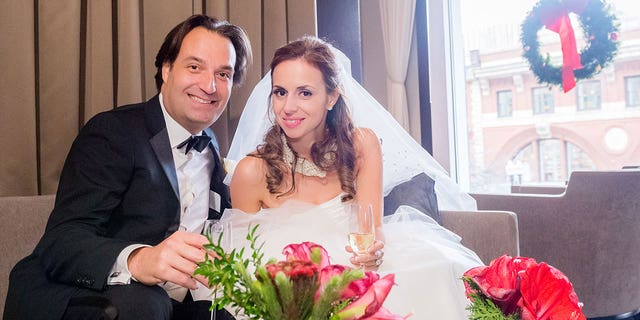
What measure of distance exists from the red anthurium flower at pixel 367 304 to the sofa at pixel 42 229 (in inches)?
62.1

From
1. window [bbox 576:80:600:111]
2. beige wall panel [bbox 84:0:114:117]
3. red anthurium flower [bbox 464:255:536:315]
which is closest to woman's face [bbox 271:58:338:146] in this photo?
beige wall panel [bbox 84:0:114:117]

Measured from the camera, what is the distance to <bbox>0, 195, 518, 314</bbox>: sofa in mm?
1921

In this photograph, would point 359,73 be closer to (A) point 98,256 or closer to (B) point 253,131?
(B) point 253,131

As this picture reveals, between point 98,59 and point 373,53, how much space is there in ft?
6.03

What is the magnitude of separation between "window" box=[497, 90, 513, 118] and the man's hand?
24.4 ft

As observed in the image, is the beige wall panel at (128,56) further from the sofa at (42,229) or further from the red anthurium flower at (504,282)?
the red anthurium flower at (504,282)

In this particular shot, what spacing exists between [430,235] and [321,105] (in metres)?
0.67

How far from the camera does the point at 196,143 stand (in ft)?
6.66

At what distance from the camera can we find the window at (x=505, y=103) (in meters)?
8.16

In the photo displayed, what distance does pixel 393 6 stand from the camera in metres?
3.58

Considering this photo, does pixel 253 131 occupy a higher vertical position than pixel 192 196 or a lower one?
higher

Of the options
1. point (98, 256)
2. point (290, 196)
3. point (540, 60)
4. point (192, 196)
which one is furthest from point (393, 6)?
point (98, 256)

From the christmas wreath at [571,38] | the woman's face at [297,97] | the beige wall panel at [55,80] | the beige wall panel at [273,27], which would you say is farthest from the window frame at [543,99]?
the beige wall panel at [55,80]

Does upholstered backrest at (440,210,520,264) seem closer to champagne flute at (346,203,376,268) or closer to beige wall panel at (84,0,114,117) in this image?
champagne flute at (346,203,376,268)
